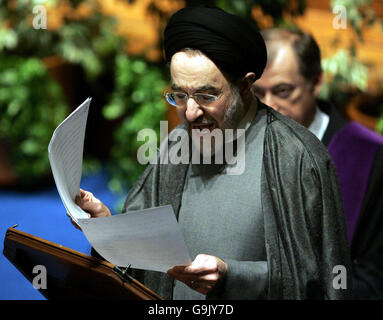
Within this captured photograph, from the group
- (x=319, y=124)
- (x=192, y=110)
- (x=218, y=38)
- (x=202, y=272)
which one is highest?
(x=319, y=124)

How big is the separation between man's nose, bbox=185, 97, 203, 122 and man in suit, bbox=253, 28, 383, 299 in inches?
35.6

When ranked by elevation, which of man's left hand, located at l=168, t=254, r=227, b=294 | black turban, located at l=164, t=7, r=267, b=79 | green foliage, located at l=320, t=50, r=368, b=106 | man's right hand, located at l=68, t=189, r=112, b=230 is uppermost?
green foliage, located at l=320, t=50, r=368, b=106

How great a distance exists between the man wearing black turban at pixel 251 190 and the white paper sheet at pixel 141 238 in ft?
0.37

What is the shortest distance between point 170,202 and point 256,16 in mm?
3177

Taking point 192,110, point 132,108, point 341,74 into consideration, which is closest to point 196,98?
point 192,110

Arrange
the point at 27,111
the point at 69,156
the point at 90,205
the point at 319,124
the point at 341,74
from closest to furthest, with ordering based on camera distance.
Answer: 1. the point at 69,156
2. the point at 90,205
3. the point at 319,124
4. the point at 341,74
5. the point at 27,111

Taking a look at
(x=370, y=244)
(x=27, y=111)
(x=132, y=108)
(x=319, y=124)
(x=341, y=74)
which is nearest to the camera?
(x=370, y=244)

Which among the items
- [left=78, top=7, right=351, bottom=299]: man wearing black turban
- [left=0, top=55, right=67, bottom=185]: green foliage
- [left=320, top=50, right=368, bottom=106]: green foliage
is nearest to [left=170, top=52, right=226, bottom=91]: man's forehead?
[left=78, top=7, right=351, bottom=299]: man wearing black turban

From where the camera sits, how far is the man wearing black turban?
147cm

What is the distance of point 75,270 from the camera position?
139 centimetres

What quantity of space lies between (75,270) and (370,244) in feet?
4.54

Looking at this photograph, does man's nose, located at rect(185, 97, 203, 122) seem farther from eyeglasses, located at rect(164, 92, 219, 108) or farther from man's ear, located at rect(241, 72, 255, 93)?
man's ear, located at rect(241, 72, 255, 93)

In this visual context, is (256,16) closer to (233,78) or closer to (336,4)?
(336,4)

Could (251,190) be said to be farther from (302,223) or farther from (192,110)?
(192,110)
